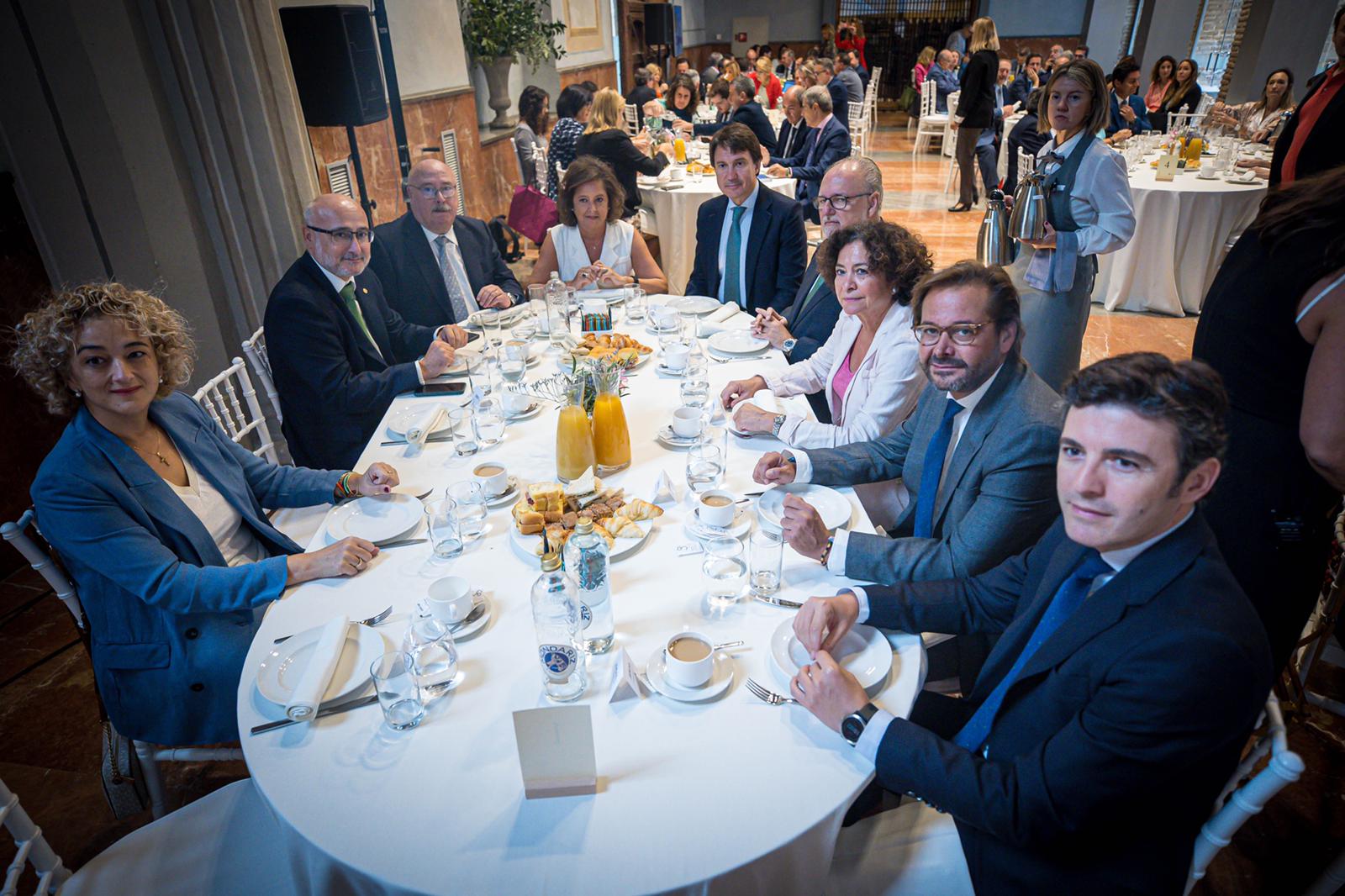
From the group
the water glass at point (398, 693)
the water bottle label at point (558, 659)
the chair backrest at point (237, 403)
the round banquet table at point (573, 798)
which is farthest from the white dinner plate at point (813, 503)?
the chair backrest at point (237, 403)

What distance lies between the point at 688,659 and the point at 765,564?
29cm

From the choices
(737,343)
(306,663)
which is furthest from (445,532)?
(737,343)

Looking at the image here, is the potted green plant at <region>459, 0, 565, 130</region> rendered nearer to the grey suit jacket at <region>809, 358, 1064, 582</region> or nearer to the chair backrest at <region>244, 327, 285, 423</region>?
the chair backrest at <region>244, 327, 285, 423</region>

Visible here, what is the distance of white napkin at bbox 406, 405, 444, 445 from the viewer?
85.8 inches

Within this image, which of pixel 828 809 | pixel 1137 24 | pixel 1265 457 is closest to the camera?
pixel 828 809

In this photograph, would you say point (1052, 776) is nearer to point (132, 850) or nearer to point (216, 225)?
point (132, 850)

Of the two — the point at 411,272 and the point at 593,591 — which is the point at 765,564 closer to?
the point at 593,591

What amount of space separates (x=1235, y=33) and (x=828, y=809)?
43.2ft

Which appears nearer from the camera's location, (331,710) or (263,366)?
(331,710)

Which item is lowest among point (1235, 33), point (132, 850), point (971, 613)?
point (132, 850)

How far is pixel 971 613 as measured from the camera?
1.51 metres

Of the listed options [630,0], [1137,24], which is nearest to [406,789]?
[630,0]

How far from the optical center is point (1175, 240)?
5.10m

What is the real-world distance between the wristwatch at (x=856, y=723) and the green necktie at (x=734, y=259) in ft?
→ 9.03
